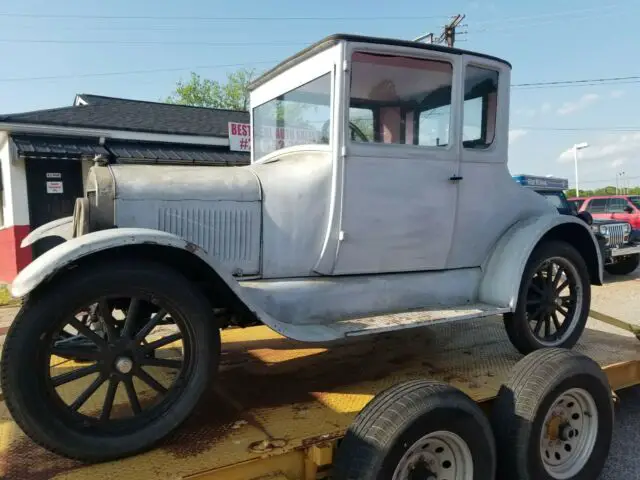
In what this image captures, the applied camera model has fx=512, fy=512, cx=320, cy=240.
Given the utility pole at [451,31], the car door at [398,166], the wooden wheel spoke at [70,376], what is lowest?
the wooden wheel spoke at [70,376]

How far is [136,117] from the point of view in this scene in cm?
1280

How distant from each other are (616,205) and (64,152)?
1402 centimetres

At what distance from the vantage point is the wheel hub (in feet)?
6.93

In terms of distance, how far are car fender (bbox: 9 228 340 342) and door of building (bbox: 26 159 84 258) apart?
383 inches

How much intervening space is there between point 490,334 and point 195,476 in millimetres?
2957

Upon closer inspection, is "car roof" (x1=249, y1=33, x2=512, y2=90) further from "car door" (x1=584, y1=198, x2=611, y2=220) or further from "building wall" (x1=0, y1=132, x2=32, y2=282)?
"car door" (x1=584, y1=198, x2=611, y2=220)

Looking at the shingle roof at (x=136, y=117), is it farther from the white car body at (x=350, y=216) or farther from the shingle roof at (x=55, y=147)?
the white car body at (x=350, y=216)

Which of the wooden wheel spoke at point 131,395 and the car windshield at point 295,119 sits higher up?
the car windshield at point 295,119

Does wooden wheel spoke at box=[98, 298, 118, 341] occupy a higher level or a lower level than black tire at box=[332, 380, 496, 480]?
higher

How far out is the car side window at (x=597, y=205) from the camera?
47.9 feet

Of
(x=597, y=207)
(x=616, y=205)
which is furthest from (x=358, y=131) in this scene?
(x=597, y=207)

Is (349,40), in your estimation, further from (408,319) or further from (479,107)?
(408,319)

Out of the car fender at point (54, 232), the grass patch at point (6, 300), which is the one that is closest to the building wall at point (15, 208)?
the grass patch at point (6, 300)

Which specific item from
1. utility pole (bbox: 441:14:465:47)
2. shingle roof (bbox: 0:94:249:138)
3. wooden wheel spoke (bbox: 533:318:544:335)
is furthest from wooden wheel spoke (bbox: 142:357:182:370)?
utility pole (bbox: 441:14:465:47)
